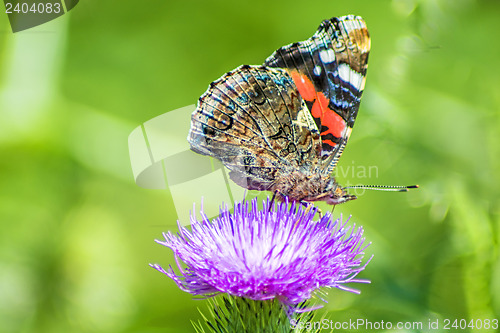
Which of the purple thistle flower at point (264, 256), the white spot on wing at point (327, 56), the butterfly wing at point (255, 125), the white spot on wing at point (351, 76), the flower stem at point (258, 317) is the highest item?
the white spot on wing at point (327, 56)

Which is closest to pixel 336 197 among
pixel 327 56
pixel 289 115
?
pixel 289 115

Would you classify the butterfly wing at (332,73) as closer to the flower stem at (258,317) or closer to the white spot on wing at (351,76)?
the white spot on wing at (351,76)

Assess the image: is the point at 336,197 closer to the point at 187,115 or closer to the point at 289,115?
the point at 289,115

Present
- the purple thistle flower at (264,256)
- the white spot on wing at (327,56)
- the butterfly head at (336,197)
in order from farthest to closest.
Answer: the white spot on wing at (327,56) → the butterfly head at (336,197) → the purple thistle flower at (264,256)

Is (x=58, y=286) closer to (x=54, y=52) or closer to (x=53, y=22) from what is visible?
(x=54, y=52)

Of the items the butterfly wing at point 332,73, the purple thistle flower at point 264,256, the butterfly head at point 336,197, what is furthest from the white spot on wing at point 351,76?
the purple thistle flower at point 264,256

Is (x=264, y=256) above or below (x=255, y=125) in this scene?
below

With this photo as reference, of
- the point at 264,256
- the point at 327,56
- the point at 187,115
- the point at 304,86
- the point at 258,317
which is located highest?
the point at 327,56
